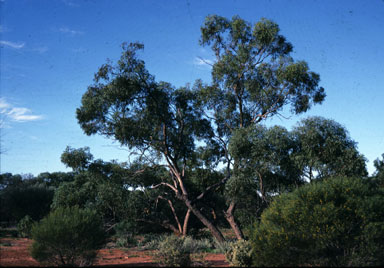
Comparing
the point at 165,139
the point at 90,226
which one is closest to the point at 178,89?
the point at 165,139

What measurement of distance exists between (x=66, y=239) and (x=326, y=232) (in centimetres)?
745

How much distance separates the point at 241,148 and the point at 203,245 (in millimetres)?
5287

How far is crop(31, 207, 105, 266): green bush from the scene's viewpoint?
9.58m

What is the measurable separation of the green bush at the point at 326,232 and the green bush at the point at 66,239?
5.01 meters

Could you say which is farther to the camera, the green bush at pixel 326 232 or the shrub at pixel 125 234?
the shrub at pixel 125 234

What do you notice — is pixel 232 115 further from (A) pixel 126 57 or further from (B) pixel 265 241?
(B) pixel 265 241

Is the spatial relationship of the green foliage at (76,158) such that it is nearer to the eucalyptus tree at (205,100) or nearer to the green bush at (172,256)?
the eucalyptus tree at (205,100)

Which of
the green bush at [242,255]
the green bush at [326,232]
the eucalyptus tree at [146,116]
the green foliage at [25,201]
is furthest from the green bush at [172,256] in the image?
the green foliage at [25,201]

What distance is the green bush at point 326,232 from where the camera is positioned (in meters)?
9.42

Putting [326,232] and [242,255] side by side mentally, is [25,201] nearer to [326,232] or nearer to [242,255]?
[242,255]

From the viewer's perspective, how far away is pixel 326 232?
9.50 m

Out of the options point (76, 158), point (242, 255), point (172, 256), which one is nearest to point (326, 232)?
point (242, 255)

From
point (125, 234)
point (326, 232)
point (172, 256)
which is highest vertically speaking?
point (326, 232)

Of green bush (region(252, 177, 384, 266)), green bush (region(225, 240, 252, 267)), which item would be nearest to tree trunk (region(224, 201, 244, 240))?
green bush (region(225, 240, 252, 267))
